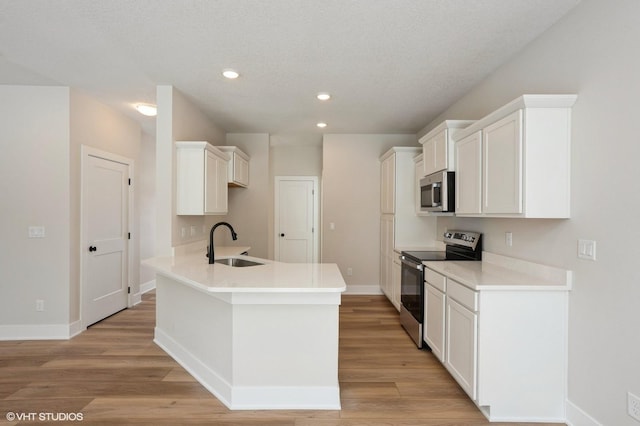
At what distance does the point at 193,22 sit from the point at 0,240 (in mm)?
3174

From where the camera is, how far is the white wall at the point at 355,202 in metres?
5.61

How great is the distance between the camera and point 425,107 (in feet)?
13.8

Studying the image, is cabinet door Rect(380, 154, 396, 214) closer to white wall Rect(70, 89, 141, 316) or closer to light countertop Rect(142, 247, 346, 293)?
light countertop Rect(142, 247, 346, 293)

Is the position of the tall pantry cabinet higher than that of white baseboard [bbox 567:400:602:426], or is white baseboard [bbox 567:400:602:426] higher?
the tall pantry cabinet

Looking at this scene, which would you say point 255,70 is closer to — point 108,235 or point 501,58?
point 501,58

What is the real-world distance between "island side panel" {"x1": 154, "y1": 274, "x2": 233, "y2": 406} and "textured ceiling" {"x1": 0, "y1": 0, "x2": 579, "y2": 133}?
1.97 metres

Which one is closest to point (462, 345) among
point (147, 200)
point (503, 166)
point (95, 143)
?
point (503, 166)

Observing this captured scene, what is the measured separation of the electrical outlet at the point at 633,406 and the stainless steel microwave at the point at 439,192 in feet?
5.98

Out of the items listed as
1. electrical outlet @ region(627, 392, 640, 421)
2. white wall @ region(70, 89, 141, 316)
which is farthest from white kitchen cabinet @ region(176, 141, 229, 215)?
electrical outlet @ region(627, 392, 640, 421)

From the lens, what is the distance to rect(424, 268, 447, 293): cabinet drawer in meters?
2.79

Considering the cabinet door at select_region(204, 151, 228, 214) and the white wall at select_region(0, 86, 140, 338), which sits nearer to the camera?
the white wall at select_region(0, 86, 140, 338)

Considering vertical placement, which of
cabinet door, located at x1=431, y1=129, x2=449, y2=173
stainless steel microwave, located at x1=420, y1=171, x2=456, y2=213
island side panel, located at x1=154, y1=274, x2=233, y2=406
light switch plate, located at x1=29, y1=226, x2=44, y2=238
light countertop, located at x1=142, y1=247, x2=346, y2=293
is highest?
cabinet door, located at x1=431, y1=129, x2=449, y2=173

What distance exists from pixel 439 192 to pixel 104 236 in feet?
13.2

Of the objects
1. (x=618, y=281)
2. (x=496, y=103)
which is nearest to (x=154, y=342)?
(x=618, y=281)
